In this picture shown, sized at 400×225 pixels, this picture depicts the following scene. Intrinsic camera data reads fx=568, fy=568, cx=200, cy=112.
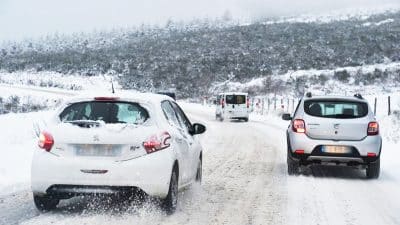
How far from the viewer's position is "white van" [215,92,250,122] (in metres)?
34.7

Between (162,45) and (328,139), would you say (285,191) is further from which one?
(162,45)

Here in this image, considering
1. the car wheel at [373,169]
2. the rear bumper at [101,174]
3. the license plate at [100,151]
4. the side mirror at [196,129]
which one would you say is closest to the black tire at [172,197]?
the rear bumper at [101,174]

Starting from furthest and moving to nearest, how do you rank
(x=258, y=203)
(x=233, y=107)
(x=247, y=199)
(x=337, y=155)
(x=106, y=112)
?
(x=233, y=107)
(x=337, y=155)
(x=247, y=199)
(x=258, y=203)
(x=106, y=112)

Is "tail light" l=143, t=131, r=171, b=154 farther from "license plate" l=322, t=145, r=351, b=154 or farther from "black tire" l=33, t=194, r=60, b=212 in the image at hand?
"license plate" l=322, t=145, r=351, b=154

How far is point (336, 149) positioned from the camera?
429 inches

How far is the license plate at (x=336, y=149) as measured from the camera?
10.9m

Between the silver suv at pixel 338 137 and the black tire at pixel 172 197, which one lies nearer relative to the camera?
the black tire at pixel 172 197

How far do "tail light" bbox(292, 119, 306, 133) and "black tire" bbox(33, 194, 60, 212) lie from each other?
553 cm

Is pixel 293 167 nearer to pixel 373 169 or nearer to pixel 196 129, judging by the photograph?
pixel 373 169

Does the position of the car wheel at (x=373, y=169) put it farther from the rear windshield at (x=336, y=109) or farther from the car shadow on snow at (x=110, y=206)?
the car shadow on snow at (x=110, y=206)

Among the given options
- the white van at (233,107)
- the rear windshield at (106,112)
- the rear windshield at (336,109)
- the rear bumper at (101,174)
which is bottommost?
the white van at (233,107)

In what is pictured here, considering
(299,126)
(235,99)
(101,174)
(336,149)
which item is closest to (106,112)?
(101,174)

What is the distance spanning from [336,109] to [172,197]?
17.7ft

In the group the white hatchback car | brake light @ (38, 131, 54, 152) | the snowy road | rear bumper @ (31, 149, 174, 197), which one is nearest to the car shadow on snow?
the snowy road
